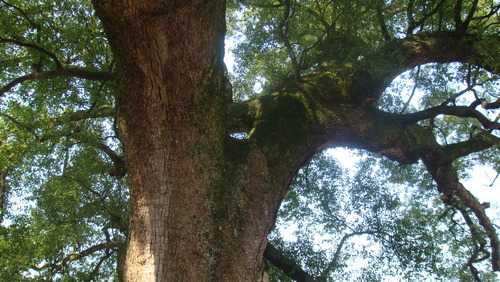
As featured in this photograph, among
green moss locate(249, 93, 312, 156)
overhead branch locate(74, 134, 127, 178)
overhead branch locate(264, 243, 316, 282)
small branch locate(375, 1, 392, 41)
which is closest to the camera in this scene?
green moss locate(249, 93, 312, 156)

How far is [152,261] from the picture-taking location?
4.09 meters

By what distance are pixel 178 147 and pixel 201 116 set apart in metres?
0.38

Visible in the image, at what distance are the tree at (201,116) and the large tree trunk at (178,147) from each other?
12mm

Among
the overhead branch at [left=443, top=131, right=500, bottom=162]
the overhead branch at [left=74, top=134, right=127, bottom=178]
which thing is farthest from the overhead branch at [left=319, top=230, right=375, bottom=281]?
the overhead branch at [left=74, top=134, right=127, bottom=178]

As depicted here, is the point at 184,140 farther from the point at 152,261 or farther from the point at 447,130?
the point at 447,130

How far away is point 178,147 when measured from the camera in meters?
4.51

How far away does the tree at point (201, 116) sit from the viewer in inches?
171

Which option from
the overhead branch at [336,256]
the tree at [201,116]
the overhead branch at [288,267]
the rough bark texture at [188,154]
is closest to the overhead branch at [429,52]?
the tree at [201,116]

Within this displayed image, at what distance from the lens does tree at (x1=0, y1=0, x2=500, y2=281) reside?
14.2ft

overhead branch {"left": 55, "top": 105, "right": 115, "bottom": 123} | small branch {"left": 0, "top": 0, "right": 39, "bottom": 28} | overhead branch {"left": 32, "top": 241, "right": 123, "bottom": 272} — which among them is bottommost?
overhead branch {"left": 32, "top": 241, "right": 123, "bottom": 272}

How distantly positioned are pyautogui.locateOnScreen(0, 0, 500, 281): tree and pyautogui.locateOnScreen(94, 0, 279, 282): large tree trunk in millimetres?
12

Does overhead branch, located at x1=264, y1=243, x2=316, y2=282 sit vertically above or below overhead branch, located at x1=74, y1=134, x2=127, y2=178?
below

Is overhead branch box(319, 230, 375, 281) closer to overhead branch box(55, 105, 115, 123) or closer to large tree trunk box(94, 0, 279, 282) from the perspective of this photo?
large tree trunk box(94, 0, 279, 282)

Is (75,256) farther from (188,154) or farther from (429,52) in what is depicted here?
(429,52)
